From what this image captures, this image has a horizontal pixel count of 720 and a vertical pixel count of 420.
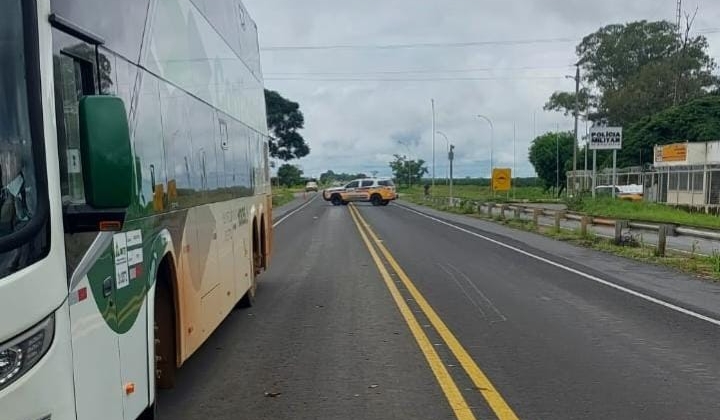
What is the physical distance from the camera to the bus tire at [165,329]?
17.5 feet

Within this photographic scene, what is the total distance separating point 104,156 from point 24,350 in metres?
0.80

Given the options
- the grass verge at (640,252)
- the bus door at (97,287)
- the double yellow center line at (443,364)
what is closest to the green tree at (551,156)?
the grass verge at (640,252)

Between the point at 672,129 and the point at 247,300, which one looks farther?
the point at 672,129

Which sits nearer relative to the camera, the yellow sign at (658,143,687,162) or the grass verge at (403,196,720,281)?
the grass verge at (403,196,720,281)

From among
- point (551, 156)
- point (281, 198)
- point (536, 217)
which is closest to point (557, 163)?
point (551, 156)

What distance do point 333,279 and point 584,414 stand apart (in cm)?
831

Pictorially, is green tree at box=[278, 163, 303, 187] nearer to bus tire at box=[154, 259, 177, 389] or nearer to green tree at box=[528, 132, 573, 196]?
green tree at box=[528, 132, 573, 196]

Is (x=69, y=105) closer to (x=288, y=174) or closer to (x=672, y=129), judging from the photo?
(x=672, y=129)

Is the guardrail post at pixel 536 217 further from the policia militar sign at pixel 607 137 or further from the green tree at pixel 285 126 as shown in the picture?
the green tree at pixel 285 126

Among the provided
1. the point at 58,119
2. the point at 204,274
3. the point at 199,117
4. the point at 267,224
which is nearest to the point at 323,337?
the point at 204,274

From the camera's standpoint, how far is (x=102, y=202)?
10.0 feet

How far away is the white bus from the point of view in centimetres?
281

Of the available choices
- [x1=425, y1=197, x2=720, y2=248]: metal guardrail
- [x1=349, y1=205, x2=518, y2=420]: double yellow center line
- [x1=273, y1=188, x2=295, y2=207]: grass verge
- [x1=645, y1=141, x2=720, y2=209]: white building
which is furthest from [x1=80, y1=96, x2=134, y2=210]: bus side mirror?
[x1=273, y1=188, x2=295, y2=207]: grass verge

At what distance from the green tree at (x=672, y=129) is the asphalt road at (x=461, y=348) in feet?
155
